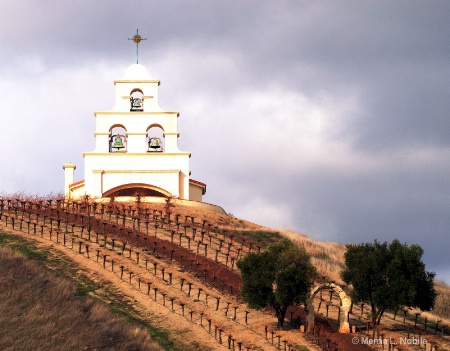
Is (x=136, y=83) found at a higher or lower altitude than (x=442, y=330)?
higher

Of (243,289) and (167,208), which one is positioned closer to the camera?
(243,289)

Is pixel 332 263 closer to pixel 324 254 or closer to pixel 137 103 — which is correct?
pixel 324 254

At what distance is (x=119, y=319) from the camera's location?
3769cm

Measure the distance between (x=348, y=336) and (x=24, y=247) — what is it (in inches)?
635

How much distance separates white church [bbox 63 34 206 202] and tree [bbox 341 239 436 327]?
24.1m

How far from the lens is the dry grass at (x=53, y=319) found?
33688 millimetres

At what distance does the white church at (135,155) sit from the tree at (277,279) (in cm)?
2392

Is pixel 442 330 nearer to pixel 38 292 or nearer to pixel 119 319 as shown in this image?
pixel 119 319

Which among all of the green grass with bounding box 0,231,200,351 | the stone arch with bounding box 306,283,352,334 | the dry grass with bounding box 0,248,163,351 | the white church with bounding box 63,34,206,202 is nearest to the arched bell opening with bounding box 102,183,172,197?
the white church with bounding box 63,34,206,202

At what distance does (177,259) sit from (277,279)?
31.7 feet

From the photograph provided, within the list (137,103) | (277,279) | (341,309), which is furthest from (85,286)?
(137,103)

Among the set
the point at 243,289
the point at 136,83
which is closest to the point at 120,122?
the point at 136,83

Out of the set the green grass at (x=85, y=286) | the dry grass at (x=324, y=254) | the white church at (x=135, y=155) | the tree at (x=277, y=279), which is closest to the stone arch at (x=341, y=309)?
the tree at (x=277, y=279)

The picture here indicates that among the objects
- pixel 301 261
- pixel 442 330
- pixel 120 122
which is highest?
pixel 120 122
